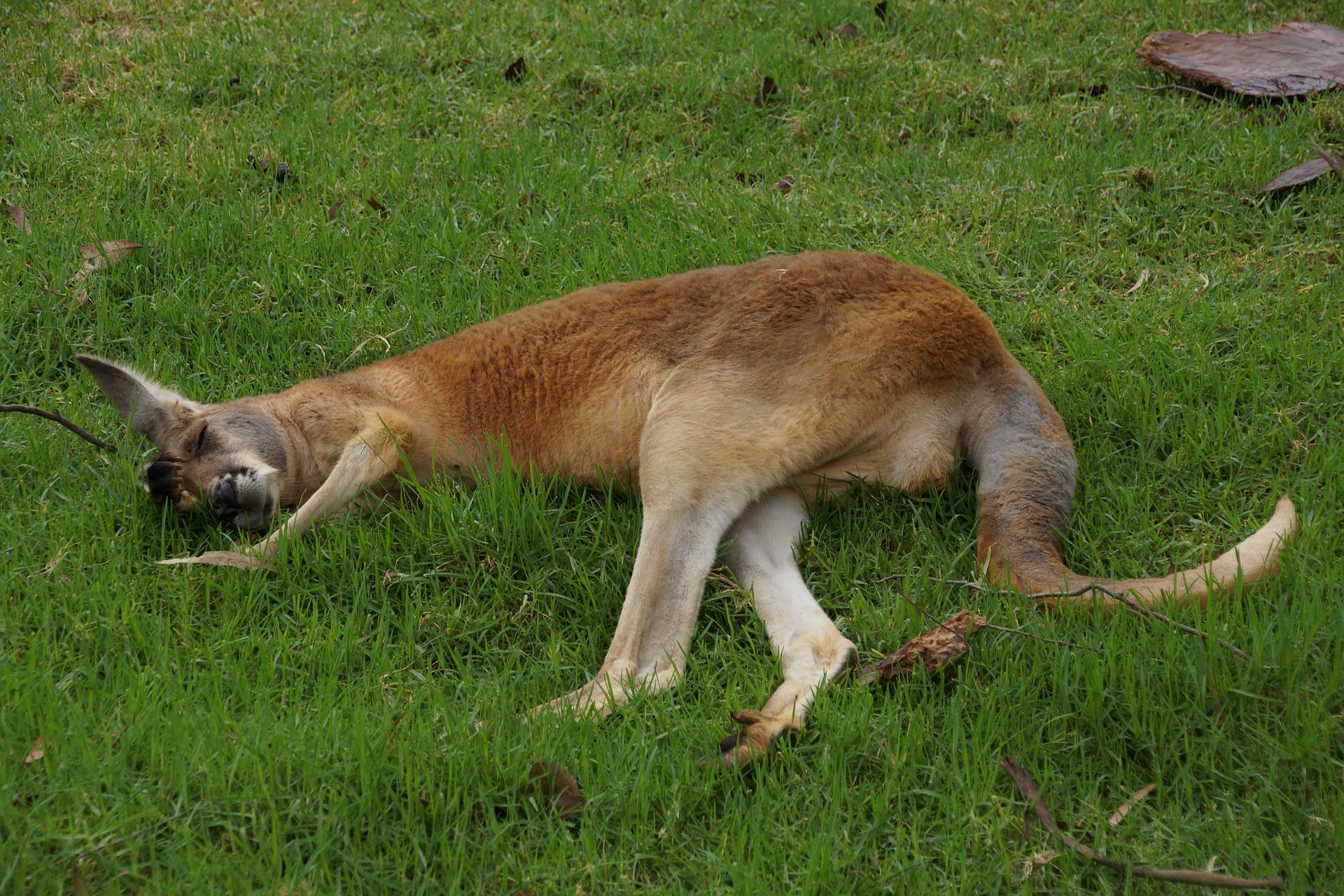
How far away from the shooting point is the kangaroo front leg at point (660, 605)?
3.43m

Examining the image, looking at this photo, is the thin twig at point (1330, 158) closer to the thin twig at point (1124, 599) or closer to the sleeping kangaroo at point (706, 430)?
the sleeping kangaroo at point (706, 430)

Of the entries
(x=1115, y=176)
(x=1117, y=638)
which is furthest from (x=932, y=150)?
(x=1117, y=638)

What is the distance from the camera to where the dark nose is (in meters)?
4.24

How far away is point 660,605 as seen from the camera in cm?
366

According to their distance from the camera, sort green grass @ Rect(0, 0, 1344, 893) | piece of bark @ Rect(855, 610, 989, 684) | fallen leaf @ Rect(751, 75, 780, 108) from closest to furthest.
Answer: green grass @ Rect(0, 0, 1344, 893) → piece of bark @ Rect(855, 610, 989, 684) → fallen leaf @ Rect(751, 75, 780, 108)

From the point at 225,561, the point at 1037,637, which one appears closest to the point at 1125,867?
the point at 1037,637

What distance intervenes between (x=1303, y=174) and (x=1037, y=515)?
295 cm

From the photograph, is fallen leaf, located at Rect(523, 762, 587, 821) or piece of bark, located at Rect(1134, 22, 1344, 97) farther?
piece of bark, located at Rect(1134, 22, 1344, 97)

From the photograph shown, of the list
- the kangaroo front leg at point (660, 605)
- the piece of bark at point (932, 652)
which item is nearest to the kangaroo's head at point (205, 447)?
the kangaroo front leg at point (660, 605)

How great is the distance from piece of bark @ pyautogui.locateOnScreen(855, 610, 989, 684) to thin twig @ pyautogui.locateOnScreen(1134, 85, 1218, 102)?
436 centimetres

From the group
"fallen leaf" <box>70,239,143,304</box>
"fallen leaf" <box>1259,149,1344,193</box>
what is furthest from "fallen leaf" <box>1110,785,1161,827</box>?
"fallen leaf" <box>70,239,143,304</box>

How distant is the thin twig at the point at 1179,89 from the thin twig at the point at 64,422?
18.2 feet

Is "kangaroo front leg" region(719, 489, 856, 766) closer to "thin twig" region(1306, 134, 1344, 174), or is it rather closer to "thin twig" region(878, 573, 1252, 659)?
"thin twig" region(878, 573, 1252, 659)

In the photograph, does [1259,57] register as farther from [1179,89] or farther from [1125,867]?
[1125,867]
